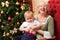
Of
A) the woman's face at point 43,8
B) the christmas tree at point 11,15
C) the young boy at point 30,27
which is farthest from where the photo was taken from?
the christmas tree at point 11,15

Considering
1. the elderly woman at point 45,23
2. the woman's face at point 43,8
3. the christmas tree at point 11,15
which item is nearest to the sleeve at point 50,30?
the elderly woman at point 45,23

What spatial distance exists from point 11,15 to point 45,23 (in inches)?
36.1

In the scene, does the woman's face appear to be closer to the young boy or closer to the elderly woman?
the elderly woman

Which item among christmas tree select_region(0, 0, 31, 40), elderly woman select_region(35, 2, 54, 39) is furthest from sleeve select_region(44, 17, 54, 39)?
christmas tree select_region(0, 0, 31, 40)

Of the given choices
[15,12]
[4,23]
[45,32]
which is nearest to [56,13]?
[45,32]

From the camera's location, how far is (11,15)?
3631 millimetres

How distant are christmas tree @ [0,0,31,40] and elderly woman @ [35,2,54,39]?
515 millimetres

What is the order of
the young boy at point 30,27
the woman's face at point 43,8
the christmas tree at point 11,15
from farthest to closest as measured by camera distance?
the christmas tree at point 11,15
the woman's face at point 43,8
the young boy at point 30,27

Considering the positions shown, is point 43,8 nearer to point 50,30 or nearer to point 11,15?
point 50,30

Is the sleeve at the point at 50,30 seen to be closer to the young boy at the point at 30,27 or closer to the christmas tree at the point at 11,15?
the young boy at the point at 30,27

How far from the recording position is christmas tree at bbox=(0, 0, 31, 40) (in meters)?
3.53

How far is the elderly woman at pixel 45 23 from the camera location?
9.58 feet

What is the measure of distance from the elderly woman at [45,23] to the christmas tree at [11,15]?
52 centimetres

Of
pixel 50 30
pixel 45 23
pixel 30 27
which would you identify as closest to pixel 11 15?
pixel 30 27
